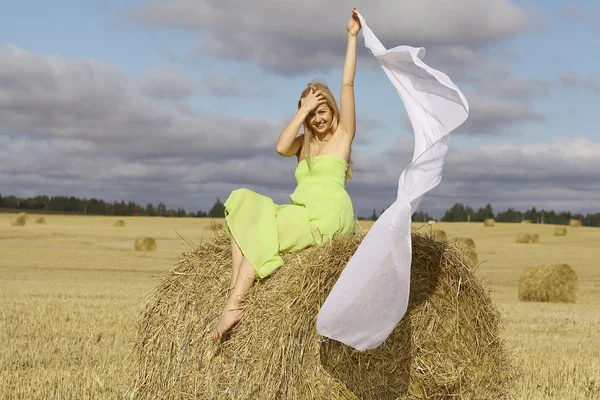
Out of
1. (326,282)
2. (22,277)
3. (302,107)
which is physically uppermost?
(302,107)

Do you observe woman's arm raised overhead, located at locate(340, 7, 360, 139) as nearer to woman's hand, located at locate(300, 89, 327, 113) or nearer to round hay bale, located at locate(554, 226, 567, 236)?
woman's hand, located at locate(300, 89, 327, 113)

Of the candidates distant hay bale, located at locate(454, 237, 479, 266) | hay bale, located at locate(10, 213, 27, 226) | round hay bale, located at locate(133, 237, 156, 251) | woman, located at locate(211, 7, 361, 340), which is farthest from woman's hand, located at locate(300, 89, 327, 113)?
hay bale, located at locate(10, 213, 27, 226)

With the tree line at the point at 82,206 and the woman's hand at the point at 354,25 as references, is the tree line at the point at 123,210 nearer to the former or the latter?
the tree line at the point at 82,206

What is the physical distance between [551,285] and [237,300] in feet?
43.7

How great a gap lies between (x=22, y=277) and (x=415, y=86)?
51.8 ft

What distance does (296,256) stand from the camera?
5.09m

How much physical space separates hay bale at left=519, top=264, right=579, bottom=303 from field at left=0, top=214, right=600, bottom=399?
0.51m

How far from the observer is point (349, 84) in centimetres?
544

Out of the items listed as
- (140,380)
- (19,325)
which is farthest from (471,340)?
(19,325)

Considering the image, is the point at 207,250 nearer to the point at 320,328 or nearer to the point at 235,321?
the point at 235,321

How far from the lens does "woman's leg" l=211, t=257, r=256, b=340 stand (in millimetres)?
5047

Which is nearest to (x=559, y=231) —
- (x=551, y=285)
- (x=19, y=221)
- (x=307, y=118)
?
(x=551, y=285)

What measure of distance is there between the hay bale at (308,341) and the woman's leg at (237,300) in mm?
61

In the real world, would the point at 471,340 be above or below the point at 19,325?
above
